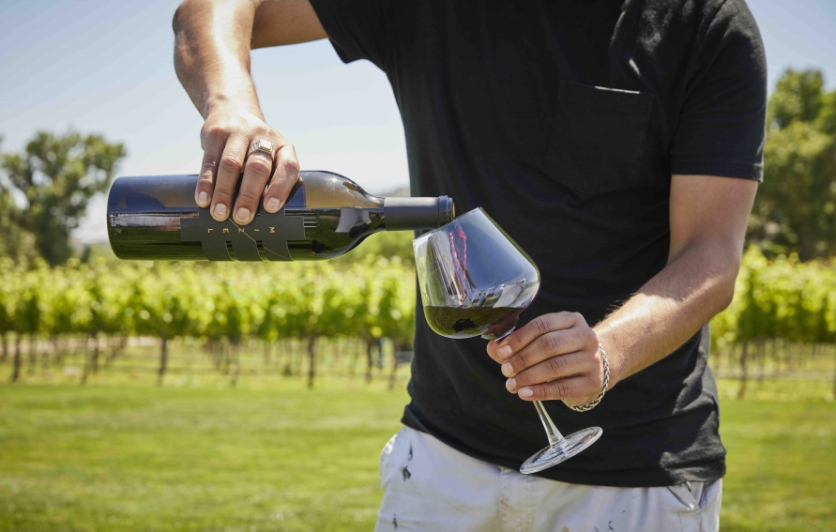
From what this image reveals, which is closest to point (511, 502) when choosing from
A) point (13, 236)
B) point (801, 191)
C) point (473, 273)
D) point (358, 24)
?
point (473, 273)

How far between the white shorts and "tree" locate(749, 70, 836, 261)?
134ft

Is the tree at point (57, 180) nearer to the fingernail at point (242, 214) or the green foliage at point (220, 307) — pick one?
the green foliage at point (220, 307)

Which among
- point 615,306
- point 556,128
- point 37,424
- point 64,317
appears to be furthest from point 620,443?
point 64,317

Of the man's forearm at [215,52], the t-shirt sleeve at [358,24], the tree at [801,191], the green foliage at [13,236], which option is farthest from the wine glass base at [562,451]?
the green foliage at [13,236]

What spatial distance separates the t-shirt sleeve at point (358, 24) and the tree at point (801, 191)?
40.7m

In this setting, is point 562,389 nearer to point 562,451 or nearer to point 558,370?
point 558,370

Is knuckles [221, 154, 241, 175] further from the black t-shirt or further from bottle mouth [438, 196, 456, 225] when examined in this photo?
the black t-shirt

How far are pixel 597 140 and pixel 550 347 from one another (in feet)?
2.19

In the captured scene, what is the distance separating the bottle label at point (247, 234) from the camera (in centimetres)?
113

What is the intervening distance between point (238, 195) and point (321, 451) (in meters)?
7.73

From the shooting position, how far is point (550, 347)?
998 mm

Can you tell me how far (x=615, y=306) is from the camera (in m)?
1.51

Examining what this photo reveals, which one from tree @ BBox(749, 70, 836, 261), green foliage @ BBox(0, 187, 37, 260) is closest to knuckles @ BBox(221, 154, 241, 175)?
tree @ BBox(749, 70, 836, 261)

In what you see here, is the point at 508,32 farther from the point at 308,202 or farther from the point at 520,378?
the point at 520,378
